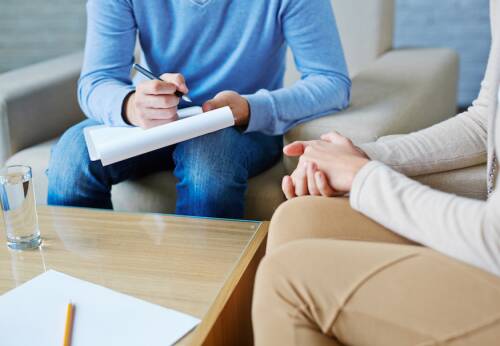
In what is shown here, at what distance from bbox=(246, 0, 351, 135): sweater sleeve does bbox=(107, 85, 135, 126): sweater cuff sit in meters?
0.26

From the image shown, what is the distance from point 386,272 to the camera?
0.75 m

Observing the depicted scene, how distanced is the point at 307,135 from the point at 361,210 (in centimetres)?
56

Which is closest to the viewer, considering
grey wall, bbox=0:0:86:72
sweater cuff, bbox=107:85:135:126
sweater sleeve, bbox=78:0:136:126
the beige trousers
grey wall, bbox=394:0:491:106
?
the beige trousers

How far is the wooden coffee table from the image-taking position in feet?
3.18

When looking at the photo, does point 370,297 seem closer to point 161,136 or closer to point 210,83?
point 161,136

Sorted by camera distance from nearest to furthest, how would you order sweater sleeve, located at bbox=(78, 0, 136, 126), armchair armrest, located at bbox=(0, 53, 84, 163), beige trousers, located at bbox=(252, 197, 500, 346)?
beige trousers, located at bbox=(252, 197, 500, 346) → sweater sleeve, located at bbox=(78, 0, 136, 126) → armchair armrest, located at bbox=(0, 53, 84, 163)

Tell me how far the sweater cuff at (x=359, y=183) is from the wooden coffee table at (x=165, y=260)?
0.76 ft

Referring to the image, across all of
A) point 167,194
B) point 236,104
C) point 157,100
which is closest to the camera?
point 157,100

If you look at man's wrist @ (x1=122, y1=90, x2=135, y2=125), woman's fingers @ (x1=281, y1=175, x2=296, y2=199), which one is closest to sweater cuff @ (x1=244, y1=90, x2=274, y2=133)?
man's wrist @ (x1=122, y1=90, x2=135, y2=125)

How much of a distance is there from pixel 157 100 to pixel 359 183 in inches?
21.0

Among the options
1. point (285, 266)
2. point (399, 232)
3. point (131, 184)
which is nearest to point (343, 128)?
point (131, 184)

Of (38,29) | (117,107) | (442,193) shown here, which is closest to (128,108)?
(117,107)

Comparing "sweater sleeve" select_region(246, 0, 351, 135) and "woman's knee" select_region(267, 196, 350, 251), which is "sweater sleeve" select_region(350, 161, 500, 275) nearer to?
"woman's knee" select_region(267, 196, 350, 251)

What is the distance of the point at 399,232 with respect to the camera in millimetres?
850
